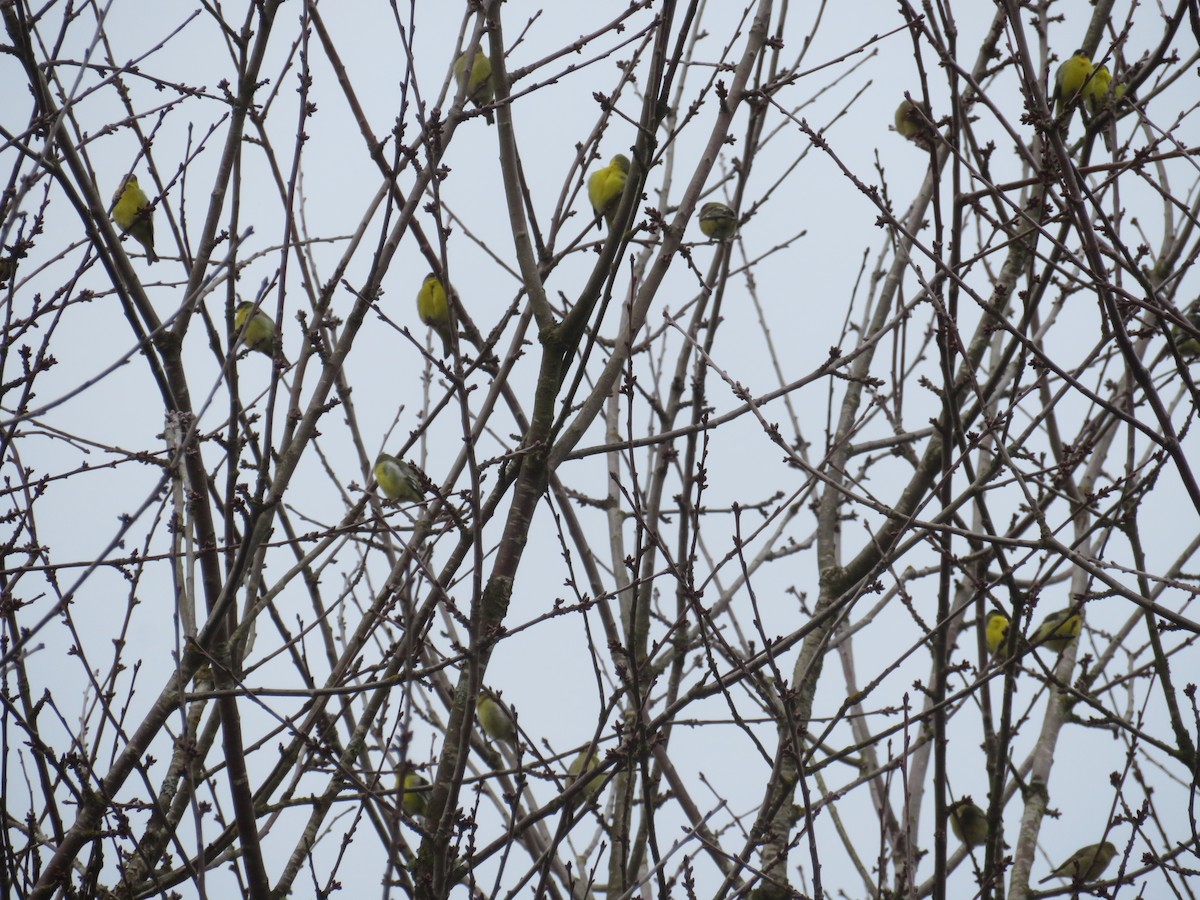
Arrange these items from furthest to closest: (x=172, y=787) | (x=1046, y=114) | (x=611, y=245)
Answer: (x=172, y=787), (x=611, y=245), (x=1046, y=114)

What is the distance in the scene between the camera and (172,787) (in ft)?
9.69

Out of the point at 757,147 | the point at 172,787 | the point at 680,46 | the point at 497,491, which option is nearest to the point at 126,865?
the point at 172,787

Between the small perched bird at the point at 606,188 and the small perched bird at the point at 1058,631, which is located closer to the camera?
the small perched bird at the point at 1058,631

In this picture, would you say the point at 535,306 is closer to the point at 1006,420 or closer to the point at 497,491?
the point at 497,491

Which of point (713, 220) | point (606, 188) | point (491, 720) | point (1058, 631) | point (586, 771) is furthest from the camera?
point (491, 720)

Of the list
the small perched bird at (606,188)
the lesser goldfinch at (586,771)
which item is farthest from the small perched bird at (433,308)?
the lesser goldfinch at (586,771)

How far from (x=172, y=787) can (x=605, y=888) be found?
155 centimetres

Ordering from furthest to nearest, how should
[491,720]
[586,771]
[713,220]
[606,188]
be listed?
[491,720] < [713,220] < [606,188] < [586,771]

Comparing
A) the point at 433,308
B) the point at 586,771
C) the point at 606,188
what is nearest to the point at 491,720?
the point at 433,308

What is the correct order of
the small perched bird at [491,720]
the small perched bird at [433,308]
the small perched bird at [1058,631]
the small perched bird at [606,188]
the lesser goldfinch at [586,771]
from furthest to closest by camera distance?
the small perched bird at [491,720] → the small perched bird at [433,308] → the small perched bird at [606,188] → the small perched bird at [1058,631] → the lesser goldfinch at [586,771]

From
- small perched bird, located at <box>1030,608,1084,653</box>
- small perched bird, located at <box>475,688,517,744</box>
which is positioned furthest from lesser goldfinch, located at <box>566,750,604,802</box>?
small perched bird, located at <box>475,688,517,744</box>

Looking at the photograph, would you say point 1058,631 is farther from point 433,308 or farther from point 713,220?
point 433,308

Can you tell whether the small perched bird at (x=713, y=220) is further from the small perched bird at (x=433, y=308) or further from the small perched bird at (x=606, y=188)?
the small perched bird at (x=433, y=308)

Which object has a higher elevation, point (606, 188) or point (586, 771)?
point (606, 188)
